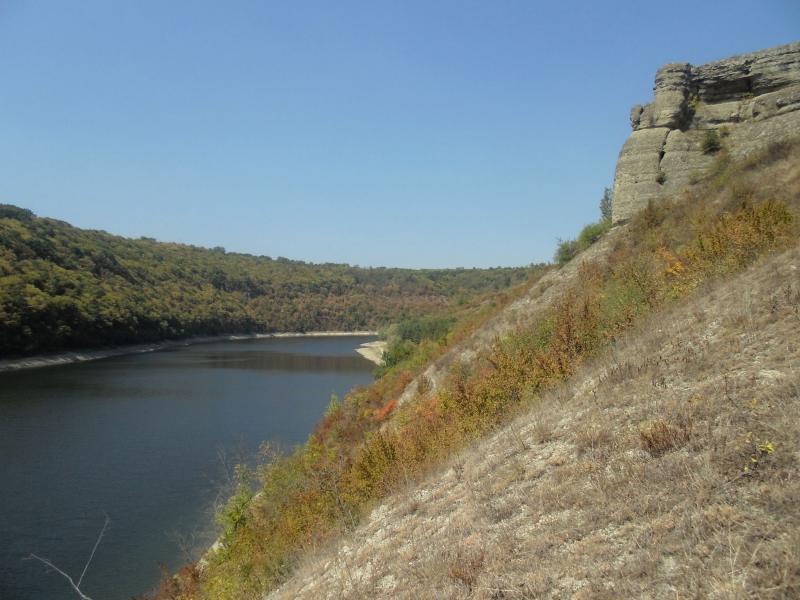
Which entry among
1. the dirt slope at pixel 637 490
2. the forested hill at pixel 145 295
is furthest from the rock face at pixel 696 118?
the forested hill at pixel 145 295

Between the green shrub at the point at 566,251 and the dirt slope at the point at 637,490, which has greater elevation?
the green shrub at the point at 566,251

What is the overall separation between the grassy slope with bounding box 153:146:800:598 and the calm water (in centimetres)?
500

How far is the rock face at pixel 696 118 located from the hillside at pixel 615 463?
131 inches

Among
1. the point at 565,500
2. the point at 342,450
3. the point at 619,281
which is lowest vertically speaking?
the point at 342,450

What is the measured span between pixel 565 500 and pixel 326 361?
81003 mm

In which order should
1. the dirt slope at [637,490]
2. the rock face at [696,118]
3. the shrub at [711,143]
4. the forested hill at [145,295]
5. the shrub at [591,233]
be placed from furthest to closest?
1. the forested hill at [145,295]
2. the shrub at [591,233]
3. the shrub at [711,143]
4. the rock face at [696,118]
5. the dirt slope at [637,490]

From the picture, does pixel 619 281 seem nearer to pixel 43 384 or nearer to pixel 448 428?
pixel 448 428

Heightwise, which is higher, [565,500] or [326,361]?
[565,500]

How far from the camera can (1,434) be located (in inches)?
1176

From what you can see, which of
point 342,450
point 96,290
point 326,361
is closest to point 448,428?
point 342,450

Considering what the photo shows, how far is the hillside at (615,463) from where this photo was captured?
3.28 meters

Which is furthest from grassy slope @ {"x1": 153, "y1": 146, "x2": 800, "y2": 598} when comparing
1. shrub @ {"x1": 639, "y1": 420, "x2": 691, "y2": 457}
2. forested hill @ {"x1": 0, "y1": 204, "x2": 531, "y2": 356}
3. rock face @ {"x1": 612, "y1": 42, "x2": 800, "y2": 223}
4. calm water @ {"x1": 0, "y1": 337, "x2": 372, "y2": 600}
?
forested hill @ {"x1": 0, "y1": 204, "x2": 531, "y2": 356}

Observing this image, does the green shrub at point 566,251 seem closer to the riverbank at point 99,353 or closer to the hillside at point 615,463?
the hillside at point 615,463

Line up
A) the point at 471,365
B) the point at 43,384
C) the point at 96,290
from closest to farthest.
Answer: the point at 471,365, the point at 43,384, the point at 96,290
